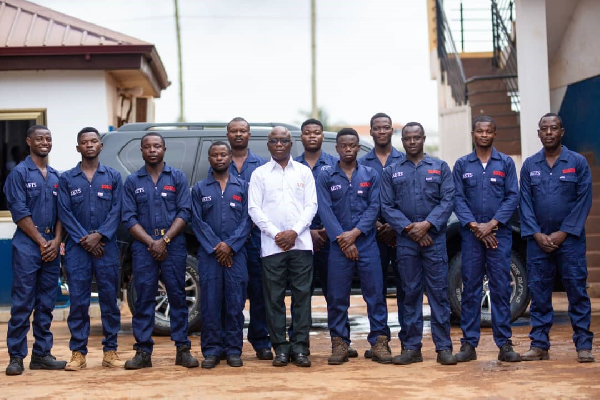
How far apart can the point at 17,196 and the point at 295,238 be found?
2368mm

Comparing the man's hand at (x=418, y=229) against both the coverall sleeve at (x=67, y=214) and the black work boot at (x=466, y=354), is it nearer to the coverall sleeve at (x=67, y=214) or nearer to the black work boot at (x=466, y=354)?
the black work boot at (x=466, y=354)

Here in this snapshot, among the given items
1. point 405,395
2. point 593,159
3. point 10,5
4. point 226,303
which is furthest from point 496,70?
point 405,395

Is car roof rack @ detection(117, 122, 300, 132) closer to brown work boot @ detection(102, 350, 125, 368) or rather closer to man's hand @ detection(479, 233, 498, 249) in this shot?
brown work boot @ detection(102, 350, 125, 368)

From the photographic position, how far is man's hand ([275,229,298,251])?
24.6 feet

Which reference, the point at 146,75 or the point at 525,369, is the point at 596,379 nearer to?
the point at 525,369

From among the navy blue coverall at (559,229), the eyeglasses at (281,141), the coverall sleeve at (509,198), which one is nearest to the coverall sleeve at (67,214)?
the eyeglasses at (281,141)

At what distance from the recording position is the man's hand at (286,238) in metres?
7.49

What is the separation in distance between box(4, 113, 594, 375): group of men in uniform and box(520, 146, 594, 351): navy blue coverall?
0.01 metres

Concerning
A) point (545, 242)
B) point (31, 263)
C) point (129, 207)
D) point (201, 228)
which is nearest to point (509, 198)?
point (545, 242)

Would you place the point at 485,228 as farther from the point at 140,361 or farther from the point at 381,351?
the point at 140,361

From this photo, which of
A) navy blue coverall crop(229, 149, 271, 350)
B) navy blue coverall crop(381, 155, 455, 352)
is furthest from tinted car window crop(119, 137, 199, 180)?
navy blue coverall crop(381, 155, 455, 352)

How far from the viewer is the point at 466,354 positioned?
24.7 ft

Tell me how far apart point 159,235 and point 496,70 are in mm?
10292

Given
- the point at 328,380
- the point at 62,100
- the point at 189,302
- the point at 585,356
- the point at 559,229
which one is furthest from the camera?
the point at 62,100
